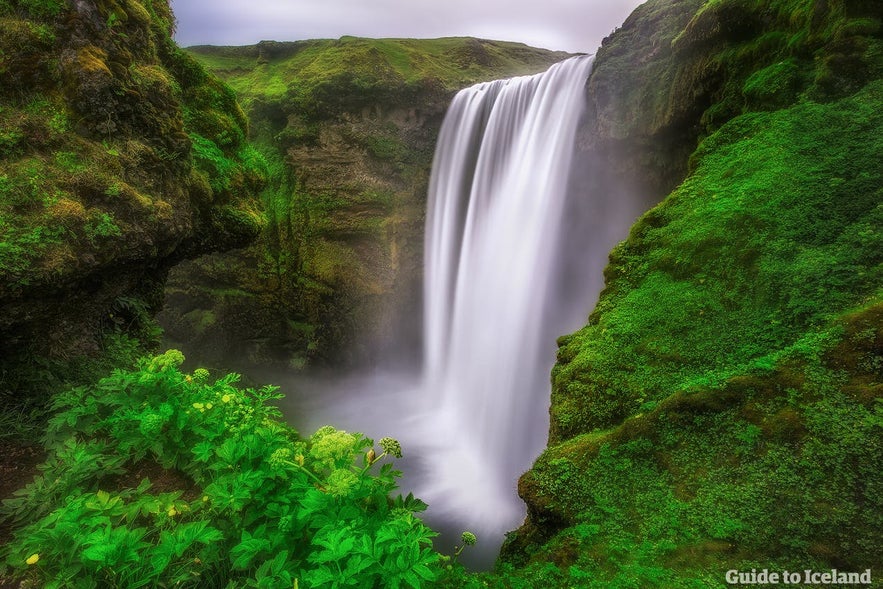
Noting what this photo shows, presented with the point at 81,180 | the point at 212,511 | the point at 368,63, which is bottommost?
the point at 212,511

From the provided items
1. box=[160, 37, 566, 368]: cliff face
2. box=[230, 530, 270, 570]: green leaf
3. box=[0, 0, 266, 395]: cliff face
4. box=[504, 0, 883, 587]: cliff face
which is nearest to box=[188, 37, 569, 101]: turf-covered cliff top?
box=[160, 37, 566, 368]: cliff face

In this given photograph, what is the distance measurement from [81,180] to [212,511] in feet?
11.8

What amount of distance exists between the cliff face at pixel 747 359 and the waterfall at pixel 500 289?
537cm

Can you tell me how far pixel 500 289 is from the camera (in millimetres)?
11961

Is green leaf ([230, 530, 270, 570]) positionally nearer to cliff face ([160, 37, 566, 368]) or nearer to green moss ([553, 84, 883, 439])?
green moss ([553, 84, 883, 439])

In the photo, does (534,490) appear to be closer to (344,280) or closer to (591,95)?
(591,95)

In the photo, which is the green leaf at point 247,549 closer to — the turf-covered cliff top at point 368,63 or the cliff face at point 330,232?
the cliff face at point 330,232

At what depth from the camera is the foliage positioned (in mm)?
1985

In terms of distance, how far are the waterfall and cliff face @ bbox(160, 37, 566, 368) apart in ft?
5.65

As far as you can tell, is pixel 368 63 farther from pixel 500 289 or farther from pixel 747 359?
pixel 747 359

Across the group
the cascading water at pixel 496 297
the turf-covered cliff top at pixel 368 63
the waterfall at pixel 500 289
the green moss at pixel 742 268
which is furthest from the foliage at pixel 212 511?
the turf-covered cliff top at pixel 368 63

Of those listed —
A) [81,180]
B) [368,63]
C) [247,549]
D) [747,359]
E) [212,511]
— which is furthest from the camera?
[368,63]

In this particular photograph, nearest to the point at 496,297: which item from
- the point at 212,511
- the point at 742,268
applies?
the point at 742,268

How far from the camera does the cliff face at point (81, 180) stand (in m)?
3.74
